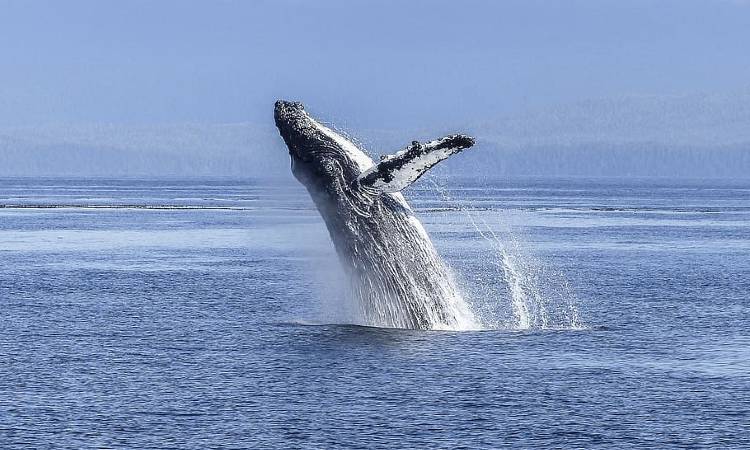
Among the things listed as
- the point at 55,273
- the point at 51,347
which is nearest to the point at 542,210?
the point at 55,273

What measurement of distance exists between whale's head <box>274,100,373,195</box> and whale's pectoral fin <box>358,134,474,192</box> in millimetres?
978

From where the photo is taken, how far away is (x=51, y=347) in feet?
76.5

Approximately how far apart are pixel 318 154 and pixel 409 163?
8.96ft

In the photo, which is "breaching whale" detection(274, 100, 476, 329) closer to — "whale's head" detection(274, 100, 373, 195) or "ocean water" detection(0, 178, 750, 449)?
"whale's head" detection(274, 100, 373, 195)

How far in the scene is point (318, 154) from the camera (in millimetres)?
23672

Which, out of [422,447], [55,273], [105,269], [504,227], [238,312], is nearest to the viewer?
[422,447]

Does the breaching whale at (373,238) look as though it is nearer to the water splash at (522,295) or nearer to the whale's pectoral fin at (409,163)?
the whale's pectoral fin at (409,163)

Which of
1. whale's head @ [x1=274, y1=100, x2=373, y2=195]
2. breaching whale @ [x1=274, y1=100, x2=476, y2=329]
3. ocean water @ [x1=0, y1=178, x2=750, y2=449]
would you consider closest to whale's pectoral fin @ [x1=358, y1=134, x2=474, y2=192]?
breaching whale @ [x1=274, y1=100, x2=476, y2=329]

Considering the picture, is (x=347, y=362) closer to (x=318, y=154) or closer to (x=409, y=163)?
(x=409, y=163)

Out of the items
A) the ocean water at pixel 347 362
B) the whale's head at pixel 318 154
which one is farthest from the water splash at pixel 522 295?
the whale's head at pixel 318 154

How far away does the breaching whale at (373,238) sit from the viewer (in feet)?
76.4

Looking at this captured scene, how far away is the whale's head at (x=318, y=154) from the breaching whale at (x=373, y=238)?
18 millimetres

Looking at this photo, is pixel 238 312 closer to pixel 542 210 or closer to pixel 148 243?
pixel 148 243

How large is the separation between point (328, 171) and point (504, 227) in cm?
Answer: 5967
